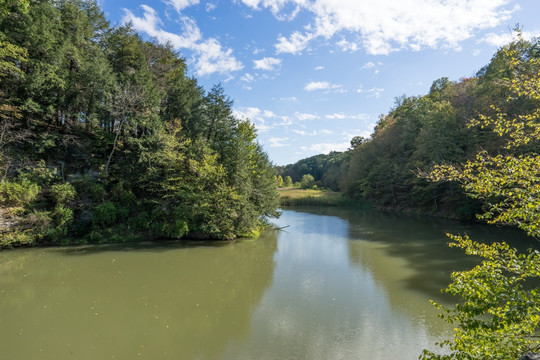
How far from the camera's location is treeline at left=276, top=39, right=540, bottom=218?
21875mm

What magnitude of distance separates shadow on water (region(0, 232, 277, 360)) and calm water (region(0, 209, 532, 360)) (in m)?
0.04

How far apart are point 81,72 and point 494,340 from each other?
2425 centimetres

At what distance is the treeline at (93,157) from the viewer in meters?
15.0

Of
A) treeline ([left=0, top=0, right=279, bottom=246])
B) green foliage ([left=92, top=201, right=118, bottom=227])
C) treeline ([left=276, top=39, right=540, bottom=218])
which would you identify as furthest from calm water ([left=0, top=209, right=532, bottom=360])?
treeline ([left=276, top=39, right=540, bottom=218])

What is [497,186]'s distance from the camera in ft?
11.5

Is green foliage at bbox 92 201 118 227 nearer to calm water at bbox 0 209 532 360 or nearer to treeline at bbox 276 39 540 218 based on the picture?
calm water at bbox 0 209 532 360

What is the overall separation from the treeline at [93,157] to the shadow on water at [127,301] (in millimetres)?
2324

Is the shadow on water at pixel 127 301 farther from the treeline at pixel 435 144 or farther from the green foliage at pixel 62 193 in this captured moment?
the treeline at pixel 435 144

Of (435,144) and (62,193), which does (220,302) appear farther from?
(435,144)

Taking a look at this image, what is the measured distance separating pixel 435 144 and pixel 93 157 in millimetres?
31695

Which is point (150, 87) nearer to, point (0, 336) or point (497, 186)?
point (0, 336)

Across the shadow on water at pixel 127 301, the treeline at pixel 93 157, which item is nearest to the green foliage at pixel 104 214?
the treeline at pixel 93 157

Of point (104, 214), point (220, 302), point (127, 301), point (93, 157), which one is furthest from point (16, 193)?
point (220, 302)

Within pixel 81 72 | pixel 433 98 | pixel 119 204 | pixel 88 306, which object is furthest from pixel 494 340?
pixel 433 98
